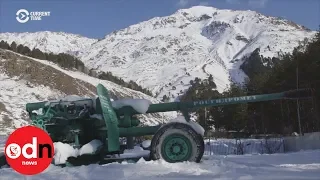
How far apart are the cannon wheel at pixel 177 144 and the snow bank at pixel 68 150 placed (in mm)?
1044

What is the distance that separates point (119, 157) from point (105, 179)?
241 centimetres

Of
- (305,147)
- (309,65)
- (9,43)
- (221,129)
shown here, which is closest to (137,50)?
(9,43)

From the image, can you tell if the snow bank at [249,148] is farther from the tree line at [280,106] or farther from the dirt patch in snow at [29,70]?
the dirt patch in snow at [29,70]

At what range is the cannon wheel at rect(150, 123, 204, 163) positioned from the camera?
7.04 m

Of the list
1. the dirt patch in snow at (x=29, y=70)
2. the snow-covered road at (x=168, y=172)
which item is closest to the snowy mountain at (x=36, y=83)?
the dirt patch in snow at (x=29, y=70)

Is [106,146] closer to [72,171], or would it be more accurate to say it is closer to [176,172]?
[72,171]

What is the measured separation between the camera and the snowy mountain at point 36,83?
19.8 m

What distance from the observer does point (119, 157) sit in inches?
317

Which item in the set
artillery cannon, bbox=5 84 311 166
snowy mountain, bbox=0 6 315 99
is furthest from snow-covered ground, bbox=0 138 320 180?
snowy mountain, bbox=0 6 315 99

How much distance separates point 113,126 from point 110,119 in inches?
5.1

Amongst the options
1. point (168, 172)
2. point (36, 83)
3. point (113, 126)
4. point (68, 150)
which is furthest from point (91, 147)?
point (36, 83)

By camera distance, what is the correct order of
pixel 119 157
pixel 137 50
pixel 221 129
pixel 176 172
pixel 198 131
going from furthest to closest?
1. pixel 137 50
2. pixel 221 129
3. pixel 119 157
4. pixel 198 131
5. pixel 176 172

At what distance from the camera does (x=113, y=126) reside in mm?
7137

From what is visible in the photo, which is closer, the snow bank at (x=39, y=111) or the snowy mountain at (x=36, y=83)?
the snow bank at (x=39, y=111)
